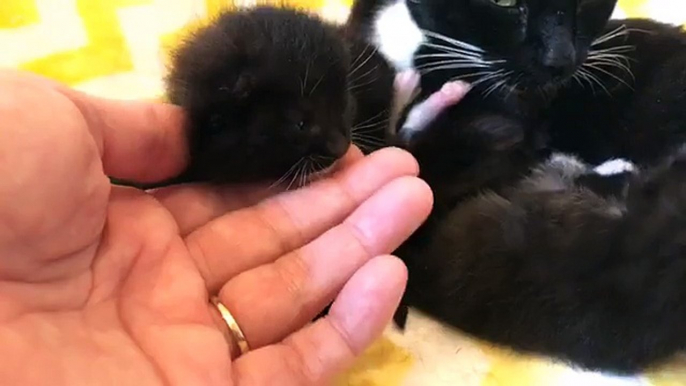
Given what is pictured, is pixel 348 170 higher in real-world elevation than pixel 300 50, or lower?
lower

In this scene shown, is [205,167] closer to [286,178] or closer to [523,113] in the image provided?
[286,178]

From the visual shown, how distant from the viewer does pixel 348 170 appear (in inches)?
36.0

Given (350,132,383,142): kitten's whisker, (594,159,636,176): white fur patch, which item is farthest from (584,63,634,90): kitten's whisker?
(350,132,383,142): kitten's whisker

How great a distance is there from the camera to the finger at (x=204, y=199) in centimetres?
89

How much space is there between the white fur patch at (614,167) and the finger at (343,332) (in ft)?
1.51

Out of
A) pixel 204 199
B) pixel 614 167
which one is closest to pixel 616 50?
pixel 614 167

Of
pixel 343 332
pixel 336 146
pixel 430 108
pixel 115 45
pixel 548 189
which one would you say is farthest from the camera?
pixel 115 45

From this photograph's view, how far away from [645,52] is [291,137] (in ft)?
1.99

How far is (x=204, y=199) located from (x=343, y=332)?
23cm

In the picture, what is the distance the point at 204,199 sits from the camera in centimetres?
91

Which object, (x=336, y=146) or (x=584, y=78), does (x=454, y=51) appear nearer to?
(x=584, y=78)

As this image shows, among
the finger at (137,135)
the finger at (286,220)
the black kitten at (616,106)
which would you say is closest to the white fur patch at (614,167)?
the black kitten at (616,106)

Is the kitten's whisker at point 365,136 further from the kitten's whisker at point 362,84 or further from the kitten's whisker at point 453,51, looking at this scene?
the kitten's whisker at point 453,51

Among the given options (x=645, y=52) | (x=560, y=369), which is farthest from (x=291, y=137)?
(x=645, y=52)
